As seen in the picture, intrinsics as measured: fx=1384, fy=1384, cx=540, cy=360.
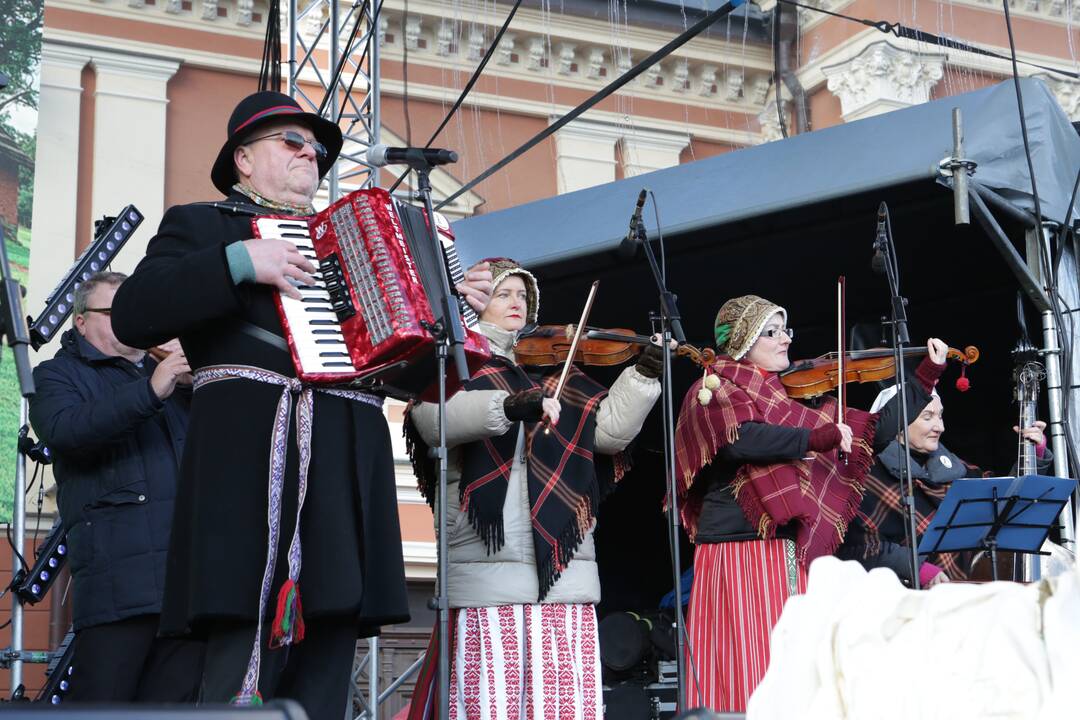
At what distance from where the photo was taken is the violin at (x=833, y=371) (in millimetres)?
5188

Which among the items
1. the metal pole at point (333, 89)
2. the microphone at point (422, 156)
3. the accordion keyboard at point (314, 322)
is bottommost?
the accordion keyboard at point (314, 322)

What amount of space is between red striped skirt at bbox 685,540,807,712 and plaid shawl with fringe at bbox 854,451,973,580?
2.58ft

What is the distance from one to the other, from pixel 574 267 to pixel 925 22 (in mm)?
8648

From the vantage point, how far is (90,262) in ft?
17.2

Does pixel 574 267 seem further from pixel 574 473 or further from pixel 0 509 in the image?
pixel 0 509

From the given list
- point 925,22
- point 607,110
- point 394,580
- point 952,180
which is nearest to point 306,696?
point 394,580

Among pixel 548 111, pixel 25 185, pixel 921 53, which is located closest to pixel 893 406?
pixel 25 185

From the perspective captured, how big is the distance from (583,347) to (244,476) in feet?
6.75

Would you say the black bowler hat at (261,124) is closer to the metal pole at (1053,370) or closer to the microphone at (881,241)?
the microphone at (881,241)

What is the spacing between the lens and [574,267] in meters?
5.87

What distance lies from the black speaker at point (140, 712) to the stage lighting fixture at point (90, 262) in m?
4.22

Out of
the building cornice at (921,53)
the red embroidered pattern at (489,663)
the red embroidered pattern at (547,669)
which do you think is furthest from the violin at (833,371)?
the building cornice at (921,53)

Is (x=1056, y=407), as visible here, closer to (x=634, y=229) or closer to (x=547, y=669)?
(x=634, y=229)

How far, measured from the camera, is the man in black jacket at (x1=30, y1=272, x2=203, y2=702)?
3754 mm
